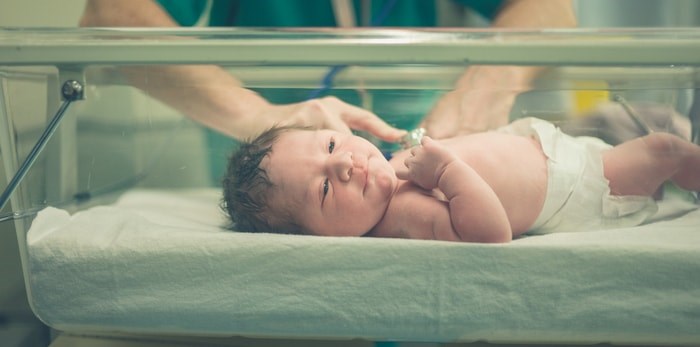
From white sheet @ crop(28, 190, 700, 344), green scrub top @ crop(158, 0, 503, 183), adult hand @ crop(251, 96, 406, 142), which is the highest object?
green scrub top @ crop(158, 0, 503, 183)

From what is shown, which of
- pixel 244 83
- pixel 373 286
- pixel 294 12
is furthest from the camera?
pixel 294 12

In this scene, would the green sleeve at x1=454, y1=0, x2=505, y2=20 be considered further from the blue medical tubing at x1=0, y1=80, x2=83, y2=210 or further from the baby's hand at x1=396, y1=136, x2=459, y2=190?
the blue medical tubing at x1=0, y1=80, x2=83, y2=210

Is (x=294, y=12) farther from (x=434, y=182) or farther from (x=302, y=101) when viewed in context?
(x=434, y=182)

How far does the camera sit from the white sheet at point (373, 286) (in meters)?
0.58

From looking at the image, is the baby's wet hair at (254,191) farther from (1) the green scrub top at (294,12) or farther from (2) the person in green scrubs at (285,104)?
(1) the green scrub top at (294,12)

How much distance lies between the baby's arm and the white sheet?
0.15ft

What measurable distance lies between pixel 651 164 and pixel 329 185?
430 millimetres

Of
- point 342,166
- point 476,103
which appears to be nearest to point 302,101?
point 342,166

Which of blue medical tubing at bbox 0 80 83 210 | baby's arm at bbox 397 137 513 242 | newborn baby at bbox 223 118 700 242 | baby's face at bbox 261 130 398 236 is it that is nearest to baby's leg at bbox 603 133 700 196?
newborn baby at bbox 223 118 700 242

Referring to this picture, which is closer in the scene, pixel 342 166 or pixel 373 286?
pixel 373 286

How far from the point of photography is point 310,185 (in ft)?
2.39

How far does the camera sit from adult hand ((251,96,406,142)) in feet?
2.57

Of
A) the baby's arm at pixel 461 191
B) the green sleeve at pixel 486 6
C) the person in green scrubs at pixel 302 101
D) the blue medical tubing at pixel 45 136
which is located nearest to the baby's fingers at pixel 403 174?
the baby's arm at pixel 461 191

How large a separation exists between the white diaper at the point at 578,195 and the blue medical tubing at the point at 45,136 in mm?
631
